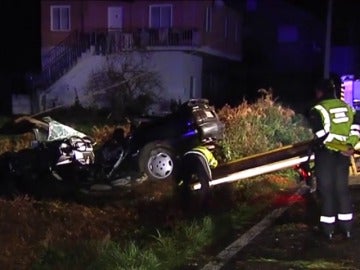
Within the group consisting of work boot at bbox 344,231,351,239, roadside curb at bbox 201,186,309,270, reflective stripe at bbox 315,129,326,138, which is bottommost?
roadside curb at bbox 201,186,309,270

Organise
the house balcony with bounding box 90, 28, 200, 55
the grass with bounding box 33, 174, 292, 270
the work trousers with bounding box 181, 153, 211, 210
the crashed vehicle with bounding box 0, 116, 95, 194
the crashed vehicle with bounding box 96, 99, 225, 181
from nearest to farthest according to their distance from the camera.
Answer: the grass with bounding box 33, 174, 292, 270 < the work trousers with bounding box 181, 153, 211, 210 < the crashed vehicle with bounding box 96, 99, 225, 181 < the crashed vehicle with bounding box 0, 116, 95, 194 < the house balcony with bounding box 90, 28, 200, 55

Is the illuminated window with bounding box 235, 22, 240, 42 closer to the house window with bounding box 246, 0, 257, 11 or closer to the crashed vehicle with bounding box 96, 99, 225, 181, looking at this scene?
the house window with bounding box 246, 0, 257, 11

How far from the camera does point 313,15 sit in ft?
144

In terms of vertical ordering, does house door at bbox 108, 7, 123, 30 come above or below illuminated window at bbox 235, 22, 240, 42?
above

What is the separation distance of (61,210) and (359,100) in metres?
13.1

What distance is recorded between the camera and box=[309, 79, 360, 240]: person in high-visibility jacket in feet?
21.7

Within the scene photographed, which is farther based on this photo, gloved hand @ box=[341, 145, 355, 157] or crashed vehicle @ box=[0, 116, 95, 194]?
crashed vehicle @ box=[0, 116, 95, 194]

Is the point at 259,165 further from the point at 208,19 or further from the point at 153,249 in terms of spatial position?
the point at 208,19

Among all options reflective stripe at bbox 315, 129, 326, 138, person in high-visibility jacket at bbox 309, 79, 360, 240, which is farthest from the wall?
reflective stripe at bbox 315, 129, 326, 138

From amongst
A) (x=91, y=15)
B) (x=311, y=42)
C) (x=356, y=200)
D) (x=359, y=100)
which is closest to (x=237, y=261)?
(x=356, y=200)

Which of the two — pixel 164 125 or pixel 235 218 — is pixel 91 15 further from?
pixel 235 218

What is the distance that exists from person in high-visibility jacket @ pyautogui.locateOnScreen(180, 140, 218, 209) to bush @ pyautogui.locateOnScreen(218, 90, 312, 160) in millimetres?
2426

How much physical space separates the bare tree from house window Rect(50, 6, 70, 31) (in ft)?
22.2

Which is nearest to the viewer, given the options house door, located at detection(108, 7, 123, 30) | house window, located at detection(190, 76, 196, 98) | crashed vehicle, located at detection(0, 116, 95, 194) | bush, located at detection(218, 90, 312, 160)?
crashed vehicle, located at detection(0, 116, 95, 194)
